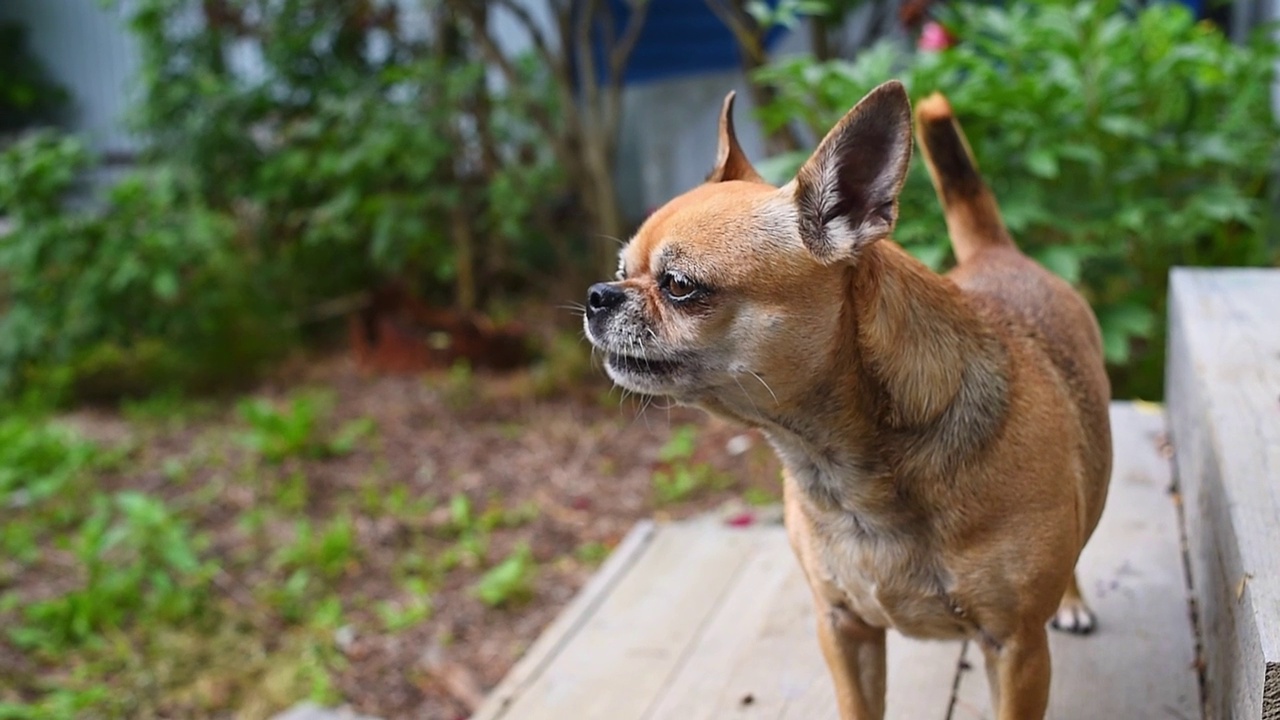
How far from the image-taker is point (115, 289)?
6430mm

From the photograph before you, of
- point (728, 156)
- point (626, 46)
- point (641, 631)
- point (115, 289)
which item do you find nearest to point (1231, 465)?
point (728, 156)

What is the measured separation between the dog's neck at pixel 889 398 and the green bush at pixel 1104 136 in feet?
5.42

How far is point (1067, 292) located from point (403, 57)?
5.86 m

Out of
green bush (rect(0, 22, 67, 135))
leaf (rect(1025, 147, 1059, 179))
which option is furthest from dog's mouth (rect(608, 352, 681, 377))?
green bush (rect(0, 22, 67, 135))

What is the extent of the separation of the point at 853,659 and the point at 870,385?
1.95ft

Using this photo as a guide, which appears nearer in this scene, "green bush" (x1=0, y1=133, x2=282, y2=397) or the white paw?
the white paw

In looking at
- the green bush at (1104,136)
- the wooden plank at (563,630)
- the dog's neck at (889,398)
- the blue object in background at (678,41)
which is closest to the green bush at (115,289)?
the blue object in background at (678,41)

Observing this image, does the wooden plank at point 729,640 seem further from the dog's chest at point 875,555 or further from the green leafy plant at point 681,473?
the green leafy plant at point 681,473

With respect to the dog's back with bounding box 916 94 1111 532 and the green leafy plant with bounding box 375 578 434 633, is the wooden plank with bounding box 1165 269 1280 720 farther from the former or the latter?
the green leafy plant with bounding box 375 578 434 633

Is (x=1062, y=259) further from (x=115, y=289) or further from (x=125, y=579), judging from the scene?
(x=115, y=289)

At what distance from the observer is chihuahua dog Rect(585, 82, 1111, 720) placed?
5.78 feet

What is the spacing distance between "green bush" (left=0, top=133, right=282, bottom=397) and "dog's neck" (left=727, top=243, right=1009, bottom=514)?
530 centimetres

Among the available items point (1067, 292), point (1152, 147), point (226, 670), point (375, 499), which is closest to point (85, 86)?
point (375, 499)

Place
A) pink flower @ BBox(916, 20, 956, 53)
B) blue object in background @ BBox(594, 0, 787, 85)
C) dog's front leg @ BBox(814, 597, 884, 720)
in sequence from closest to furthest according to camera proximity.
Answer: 1. dog's front leg @ BBox(814, 597, 884, 720)
2. pink flower @ BBox(916, 20, 956, 53)
3. blue object in background @ BBox(594, 0, 787, 85)
